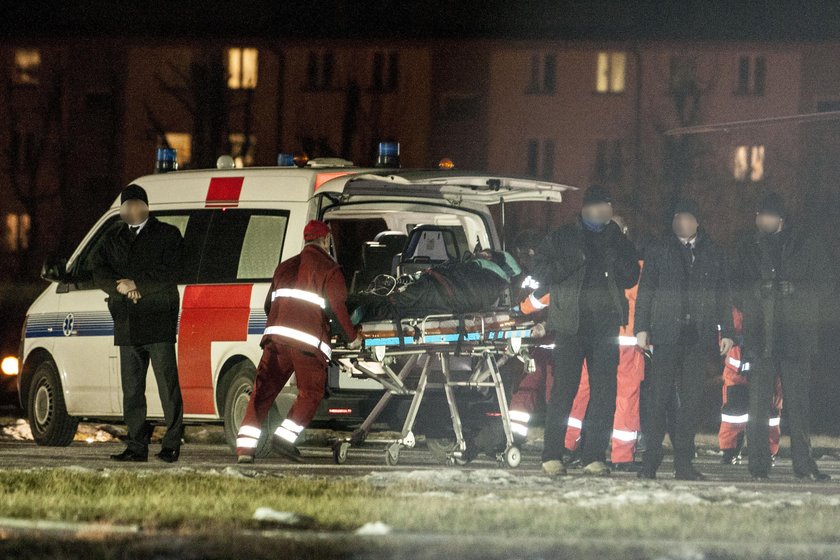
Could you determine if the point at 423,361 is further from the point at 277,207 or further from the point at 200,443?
the point at 200,443

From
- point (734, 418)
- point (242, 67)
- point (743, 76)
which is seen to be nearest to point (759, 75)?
point (743, 76)

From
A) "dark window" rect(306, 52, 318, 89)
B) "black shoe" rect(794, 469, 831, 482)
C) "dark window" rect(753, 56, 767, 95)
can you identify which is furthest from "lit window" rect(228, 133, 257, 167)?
"black shoe" rect(794, 469, 831, 482)

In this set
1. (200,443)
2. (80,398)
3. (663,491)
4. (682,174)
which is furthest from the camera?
(682,174)

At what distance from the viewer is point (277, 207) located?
1248 cm

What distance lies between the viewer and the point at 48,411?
46.4 ft

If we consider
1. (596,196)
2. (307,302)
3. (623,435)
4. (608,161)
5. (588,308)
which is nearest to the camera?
(307,302)

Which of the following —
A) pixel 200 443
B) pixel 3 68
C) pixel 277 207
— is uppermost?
pixel 3 68

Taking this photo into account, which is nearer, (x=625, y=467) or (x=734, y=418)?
(x=625, y=467)

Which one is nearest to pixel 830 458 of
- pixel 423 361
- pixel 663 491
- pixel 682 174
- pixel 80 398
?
pixel 423 361

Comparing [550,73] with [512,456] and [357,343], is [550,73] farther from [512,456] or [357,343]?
[357,343]

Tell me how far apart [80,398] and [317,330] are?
9.73 ft

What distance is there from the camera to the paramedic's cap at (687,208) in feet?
38.4

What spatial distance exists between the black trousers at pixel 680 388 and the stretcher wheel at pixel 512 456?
970 mm

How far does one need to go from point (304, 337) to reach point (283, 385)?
48 cm
